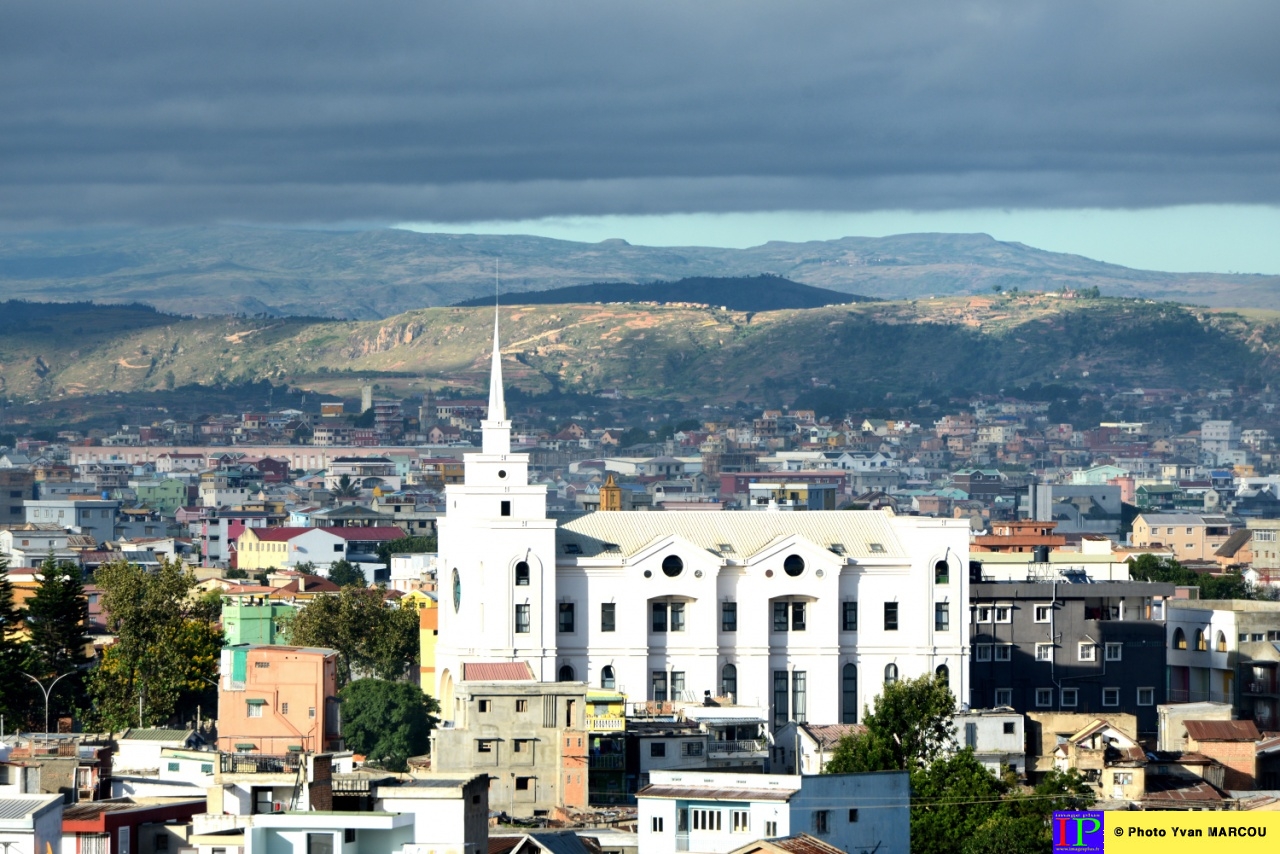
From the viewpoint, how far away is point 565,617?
98500mm

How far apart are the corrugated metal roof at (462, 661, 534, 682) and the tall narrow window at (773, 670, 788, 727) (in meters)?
11.2

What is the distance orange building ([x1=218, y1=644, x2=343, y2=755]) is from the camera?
3467 inches

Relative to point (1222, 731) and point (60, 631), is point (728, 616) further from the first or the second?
point (1222, 731)

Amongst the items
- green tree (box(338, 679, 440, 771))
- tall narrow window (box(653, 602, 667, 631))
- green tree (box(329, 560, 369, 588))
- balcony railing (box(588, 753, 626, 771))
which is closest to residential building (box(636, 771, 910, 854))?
balcony railing (box(588, 753, 626, 771))

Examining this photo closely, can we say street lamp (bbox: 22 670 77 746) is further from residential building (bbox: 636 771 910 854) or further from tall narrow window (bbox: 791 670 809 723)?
Answer: residential building (bbox: 636 771 910 854)

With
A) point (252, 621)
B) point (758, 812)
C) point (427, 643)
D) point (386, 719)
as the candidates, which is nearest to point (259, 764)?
point (758, 812)

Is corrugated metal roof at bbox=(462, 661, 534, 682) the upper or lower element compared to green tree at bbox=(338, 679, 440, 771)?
upper

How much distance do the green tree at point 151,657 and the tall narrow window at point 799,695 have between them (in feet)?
62.2

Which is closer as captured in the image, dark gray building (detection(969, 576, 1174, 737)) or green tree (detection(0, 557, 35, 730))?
green tree (detection(0, 557, 35, 730))

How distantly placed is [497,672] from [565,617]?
38.0ft

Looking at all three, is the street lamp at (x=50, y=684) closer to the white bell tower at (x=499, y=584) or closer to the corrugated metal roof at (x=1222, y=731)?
the white bell tower at (x=499, y=584)

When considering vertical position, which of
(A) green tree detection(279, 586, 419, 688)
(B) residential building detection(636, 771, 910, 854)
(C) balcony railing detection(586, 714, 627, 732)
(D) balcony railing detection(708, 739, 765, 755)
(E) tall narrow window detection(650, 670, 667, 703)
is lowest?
(B) residential building detection(636, 771, 910, 854)

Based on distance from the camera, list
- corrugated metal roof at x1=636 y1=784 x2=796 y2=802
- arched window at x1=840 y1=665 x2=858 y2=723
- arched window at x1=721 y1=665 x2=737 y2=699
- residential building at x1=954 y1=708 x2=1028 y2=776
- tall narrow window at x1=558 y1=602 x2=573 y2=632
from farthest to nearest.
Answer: arched window at x1=840 y1=665 x2=858 y2=723 < arched window at x1=721 y1=665 x2=737 y2=699 < tall narrow window at x1=558 y1=602 x2=573 y2=632 < residential building at x1=954 y1=708 x2=1028 y2=776 < corrugated metal roof at x1=636 y1=784 x2=796 y2=802

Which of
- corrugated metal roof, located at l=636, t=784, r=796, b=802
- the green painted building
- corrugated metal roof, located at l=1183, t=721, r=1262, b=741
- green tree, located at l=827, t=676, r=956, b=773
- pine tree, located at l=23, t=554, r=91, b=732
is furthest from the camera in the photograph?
the green painted building
